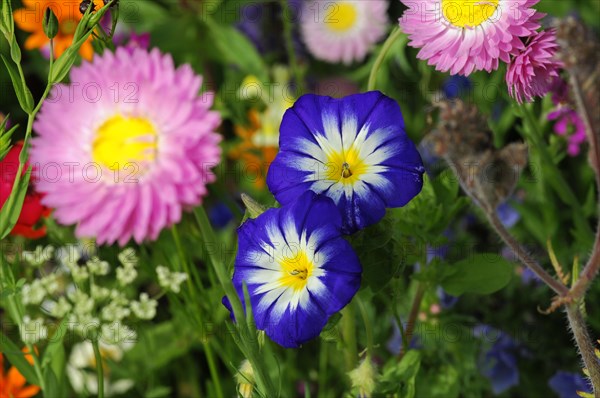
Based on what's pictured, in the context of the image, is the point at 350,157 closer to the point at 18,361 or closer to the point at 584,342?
the point at 584,342

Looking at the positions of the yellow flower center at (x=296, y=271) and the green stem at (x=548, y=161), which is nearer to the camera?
the yellow flower center at (x=296, y=271)

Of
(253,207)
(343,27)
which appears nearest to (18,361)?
(253,207)

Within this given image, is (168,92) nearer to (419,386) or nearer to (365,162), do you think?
(365,162)

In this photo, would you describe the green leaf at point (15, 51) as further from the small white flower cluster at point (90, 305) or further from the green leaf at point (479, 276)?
the green leaf at point (479, 276)

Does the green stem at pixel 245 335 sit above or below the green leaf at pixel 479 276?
above

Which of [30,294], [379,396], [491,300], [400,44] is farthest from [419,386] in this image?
[400,44]

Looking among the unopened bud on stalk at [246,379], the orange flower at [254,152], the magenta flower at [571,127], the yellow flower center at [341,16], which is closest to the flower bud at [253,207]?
the unopened bud on stalk at [246,379]

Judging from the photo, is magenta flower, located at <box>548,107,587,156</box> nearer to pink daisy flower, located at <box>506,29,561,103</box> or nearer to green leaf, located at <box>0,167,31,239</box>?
pink daisy flower, located at <box>506,29,561,103</box>
